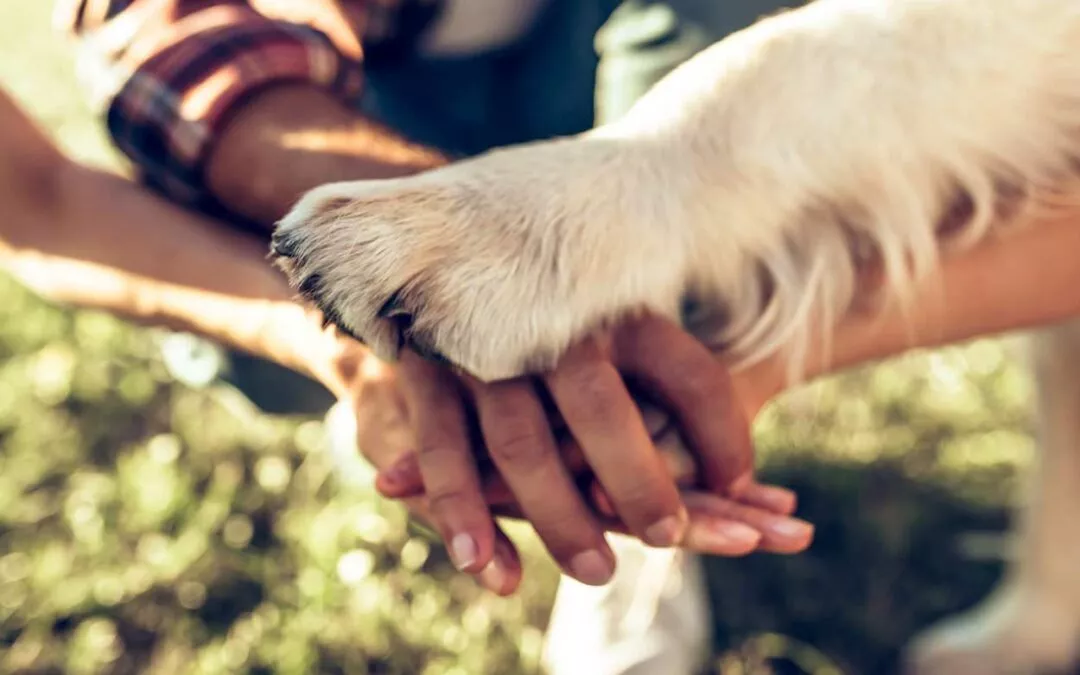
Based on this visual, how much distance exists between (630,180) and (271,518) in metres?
1.00

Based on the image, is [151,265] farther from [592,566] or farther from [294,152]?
[592,566]

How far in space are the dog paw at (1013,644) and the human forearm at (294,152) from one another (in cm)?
91

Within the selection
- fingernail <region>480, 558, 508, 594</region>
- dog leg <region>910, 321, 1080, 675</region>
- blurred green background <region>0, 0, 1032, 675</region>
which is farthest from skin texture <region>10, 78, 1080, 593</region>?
blurred green background <region>0, 0, 1032, 675</region>

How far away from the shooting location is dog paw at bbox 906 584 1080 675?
1388 mm

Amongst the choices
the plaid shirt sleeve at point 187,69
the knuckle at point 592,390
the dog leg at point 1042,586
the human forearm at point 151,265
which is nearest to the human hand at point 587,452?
the knuckle at point 592,390

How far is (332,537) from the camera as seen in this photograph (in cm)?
157

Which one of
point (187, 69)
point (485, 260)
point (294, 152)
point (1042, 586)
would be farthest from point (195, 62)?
point (1042, 586)

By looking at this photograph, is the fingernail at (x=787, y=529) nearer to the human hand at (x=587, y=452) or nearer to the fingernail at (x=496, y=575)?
the human hand at (x=587, y=452)

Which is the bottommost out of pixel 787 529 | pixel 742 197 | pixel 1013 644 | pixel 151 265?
pixel 1013 644

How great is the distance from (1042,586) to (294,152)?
107 cm

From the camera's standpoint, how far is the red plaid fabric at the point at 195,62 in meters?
1.13

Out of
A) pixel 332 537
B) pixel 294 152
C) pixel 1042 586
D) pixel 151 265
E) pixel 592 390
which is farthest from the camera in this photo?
pixel 332 537

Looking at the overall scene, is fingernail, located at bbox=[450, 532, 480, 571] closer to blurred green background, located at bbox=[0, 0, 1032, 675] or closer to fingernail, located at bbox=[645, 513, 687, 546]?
fingernail, located at bbox=[645, 513, 687, 546]

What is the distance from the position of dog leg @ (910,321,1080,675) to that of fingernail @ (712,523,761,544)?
612mm
